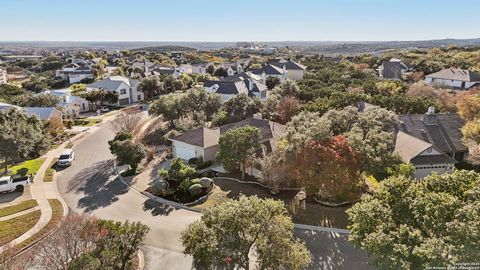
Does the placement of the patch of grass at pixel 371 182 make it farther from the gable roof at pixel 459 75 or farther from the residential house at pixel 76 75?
the residential house at pixel 76 75

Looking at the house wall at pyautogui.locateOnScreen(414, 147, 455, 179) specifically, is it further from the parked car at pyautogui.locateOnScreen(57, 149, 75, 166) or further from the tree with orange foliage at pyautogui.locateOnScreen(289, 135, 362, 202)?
the parked car at pyautogui.locateOnScreen(57, 149, 75, 166)

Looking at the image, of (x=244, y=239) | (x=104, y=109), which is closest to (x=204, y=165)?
(x=244, y=239)

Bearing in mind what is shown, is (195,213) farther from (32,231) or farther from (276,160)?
(32,231)

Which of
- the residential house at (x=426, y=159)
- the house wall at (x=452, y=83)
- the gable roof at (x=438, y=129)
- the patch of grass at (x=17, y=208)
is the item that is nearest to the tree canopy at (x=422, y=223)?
the residential house at (x=426, y=159)

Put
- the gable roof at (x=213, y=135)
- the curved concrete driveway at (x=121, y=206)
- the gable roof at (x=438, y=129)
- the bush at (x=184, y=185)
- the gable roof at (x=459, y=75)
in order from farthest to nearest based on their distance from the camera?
the gable roof at (x=459, y=75), the gable roof at (x=213, y=135), the gable roof at (x=438, y=129), the bush at (x=184, y=185), the curved concrete driveway at (x=121, y=206)

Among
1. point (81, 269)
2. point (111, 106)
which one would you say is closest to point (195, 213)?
point (81, 269)
